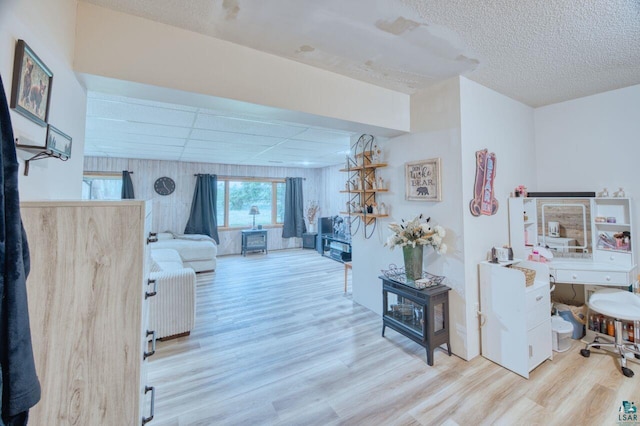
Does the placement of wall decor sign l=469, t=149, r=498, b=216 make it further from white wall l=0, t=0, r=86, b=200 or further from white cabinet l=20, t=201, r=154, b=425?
white wall l=0, t=0, r=86, b=200

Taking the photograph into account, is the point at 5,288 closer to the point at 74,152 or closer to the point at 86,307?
the point at 86,307

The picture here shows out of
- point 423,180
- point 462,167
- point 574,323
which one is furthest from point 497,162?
point 574,323

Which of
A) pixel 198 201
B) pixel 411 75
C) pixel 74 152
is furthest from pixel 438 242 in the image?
pixel 198 201

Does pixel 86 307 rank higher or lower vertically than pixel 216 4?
lower

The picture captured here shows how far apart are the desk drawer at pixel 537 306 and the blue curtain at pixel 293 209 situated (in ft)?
20.0

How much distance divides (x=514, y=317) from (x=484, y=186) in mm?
1149

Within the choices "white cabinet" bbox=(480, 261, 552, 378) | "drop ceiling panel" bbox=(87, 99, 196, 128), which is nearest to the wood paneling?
"drop ceiling panel" bbox=(87, 99, 196, 128)

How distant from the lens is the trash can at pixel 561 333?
2363 mm

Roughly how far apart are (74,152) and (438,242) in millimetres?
2656

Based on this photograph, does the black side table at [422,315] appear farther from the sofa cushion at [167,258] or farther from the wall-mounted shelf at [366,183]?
the sofa cushion at [167,258]

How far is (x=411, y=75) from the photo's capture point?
227cm

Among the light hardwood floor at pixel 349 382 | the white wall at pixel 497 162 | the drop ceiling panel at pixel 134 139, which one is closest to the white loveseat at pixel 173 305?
the light hardwood floor at pixel 349 382

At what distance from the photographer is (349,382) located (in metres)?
2.03

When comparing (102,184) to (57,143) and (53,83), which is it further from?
(57,143)
